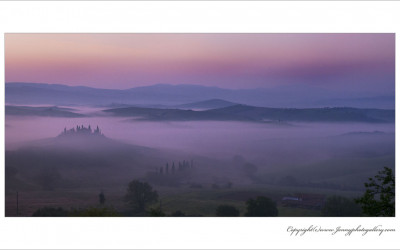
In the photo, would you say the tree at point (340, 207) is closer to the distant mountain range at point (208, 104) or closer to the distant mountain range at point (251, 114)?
the distant mountain range at point (251, 114)

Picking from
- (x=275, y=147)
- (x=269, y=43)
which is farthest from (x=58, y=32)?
(x=275, y=147)

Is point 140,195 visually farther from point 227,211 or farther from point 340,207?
point 340,207

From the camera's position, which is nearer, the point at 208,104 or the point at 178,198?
the point at 178,198

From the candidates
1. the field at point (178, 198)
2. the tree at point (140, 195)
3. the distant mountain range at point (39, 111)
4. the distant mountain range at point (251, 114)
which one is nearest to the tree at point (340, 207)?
the field at point (178, 198)

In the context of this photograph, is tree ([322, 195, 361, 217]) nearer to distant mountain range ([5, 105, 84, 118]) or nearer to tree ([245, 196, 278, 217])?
tree ([245, 196, 278, 217])

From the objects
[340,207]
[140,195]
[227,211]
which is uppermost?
[140,195]

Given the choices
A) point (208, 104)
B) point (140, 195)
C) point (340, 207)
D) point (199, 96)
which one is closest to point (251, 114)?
point (208, 104)

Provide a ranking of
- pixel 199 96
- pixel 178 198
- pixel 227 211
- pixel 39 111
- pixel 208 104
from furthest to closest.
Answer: pixel 199 96
pixel 208 104
pixel 39 111
pixel 178 198
pixel 227 211
